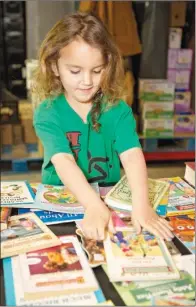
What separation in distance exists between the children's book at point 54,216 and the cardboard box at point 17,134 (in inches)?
85.3

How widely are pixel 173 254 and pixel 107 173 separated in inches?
21.0

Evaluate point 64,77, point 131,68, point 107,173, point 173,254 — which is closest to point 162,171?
point 131,68

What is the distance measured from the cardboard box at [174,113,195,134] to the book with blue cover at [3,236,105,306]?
261 centimetres

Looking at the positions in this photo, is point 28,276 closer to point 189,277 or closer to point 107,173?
point 189,277

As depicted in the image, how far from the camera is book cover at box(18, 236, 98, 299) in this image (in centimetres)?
72

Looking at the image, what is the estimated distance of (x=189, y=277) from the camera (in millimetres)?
780

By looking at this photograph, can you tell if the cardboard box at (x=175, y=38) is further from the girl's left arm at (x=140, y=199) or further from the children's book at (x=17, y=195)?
the children's book at (x=17, y=195)

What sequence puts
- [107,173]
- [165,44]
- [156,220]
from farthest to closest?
1. [165,44]
2. [107,173]
3. [156,220]

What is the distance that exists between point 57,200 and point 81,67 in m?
0.38

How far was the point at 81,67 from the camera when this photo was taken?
110 cm

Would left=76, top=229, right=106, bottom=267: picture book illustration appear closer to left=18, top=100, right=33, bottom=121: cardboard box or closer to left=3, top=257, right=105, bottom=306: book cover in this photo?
left=3, top=257, right=105, bottom=306: book cover

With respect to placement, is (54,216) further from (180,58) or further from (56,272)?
(180,58)

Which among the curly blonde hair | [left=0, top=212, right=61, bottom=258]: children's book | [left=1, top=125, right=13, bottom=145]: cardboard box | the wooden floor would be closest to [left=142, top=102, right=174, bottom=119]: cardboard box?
the wooden floor

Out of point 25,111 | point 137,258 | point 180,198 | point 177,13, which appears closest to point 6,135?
Answer: point 25,111
